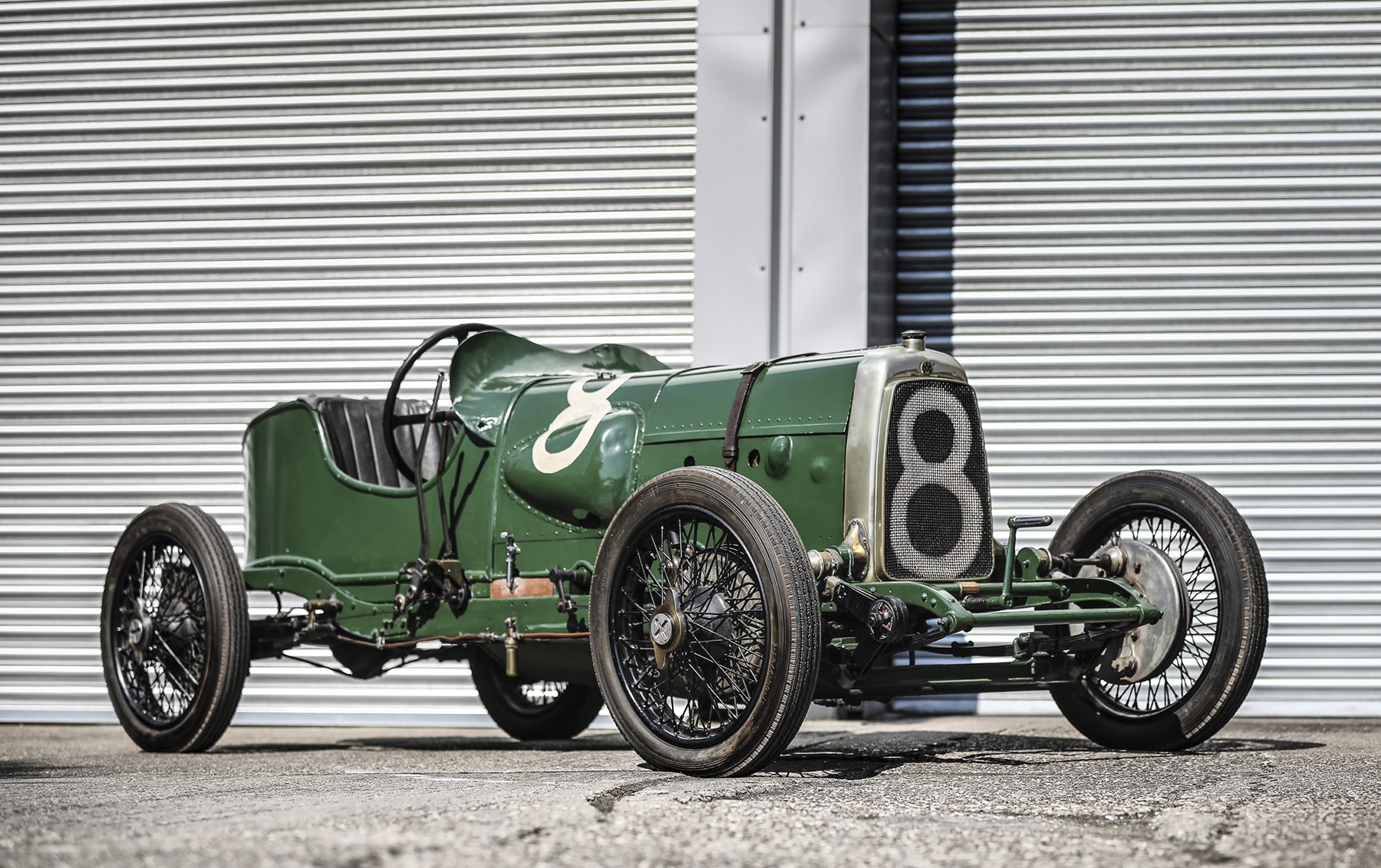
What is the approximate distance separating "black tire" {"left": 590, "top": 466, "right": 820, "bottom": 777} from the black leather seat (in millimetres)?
1879

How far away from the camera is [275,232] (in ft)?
28.1

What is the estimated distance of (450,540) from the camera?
578 centimetres

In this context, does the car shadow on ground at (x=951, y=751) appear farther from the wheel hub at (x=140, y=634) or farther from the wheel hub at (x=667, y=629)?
the wheel hub at (x=140, y=634)

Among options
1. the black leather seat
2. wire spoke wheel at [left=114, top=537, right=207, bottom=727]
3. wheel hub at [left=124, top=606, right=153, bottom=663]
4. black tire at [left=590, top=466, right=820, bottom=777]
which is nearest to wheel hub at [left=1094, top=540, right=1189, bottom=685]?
black tire at [left=590, top=466, right=820, bottom=777]

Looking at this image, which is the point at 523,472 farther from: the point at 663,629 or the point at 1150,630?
the point at 1150,630

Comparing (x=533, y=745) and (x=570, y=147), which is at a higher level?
(x=570, y=147)

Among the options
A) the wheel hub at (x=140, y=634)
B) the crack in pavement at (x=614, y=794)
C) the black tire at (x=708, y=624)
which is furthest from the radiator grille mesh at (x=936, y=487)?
the wheel hub at (x=140, y=634)

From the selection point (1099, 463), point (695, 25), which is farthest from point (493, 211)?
point (1099, 463)

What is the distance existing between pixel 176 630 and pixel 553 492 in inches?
72.9

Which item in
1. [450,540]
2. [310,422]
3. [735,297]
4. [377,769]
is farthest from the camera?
[735,297]

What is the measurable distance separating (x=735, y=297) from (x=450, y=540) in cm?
250

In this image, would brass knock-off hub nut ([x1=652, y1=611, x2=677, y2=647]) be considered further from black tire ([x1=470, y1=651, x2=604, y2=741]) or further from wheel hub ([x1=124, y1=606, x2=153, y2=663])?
wheel hub ([x1=124, y1=606, x2=153, y2=663])

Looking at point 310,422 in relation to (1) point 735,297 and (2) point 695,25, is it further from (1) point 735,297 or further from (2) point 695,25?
(2) point 695,25

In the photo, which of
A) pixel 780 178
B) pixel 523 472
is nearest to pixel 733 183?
Result: pixel 780 178
